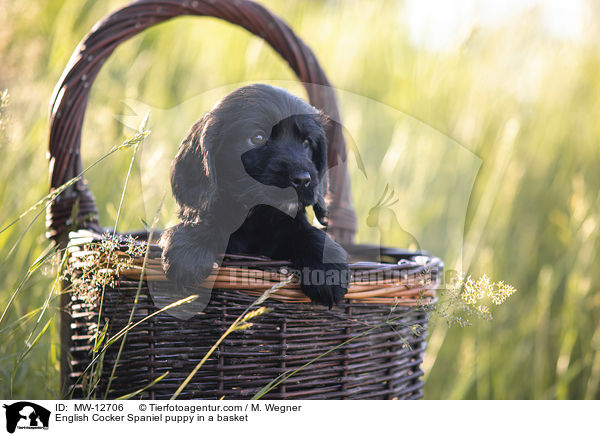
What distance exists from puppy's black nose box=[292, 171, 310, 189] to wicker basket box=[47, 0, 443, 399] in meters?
0.19

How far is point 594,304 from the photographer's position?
2621mm

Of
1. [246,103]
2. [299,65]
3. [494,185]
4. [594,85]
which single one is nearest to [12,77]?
[299,65]

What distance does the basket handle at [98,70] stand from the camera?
67.4 inches

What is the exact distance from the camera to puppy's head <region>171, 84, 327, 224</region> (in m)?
1.35

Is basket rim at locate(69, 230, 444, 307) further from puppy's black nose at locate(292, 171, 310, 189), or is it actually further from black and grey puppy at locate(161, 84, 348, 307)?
puppy's black nose at locate(292, 171, 310, 189)

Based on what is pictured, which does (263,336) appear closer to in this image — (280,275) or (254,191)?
(280,275)

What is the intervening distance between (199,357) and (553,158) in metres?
2.73

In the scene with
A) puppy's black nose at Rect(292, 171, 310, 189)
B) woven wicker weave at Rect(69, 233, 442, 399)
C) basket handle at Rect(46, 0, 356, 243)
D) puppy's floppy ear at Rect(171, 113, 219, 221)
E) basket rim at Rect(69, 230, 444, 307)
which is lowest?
woven wicker weave at Rect(69, 233, 442, 399)

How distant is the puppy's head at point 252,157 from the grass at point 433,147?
26 centimetres

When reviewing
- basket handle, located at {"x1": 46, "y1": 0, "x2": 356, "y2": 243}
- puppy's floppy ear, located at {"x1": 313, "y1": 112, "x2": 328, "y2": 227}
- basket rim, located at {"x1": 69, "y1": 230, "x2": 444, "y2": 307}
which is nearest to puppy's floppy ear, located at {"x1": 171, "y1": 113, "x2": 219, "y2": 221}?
basket rim, located at {"x1": 69, "y1": 230, "x2": 444, "y2": 307}

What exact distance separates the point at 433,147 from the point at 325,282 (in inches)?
56.2

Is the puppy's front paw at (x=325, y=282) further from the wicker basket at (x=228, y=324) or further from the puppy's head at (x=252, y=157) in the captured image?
the puppy's head at (x=252, y=157)

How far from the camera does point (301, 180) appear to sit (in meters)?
1.32
